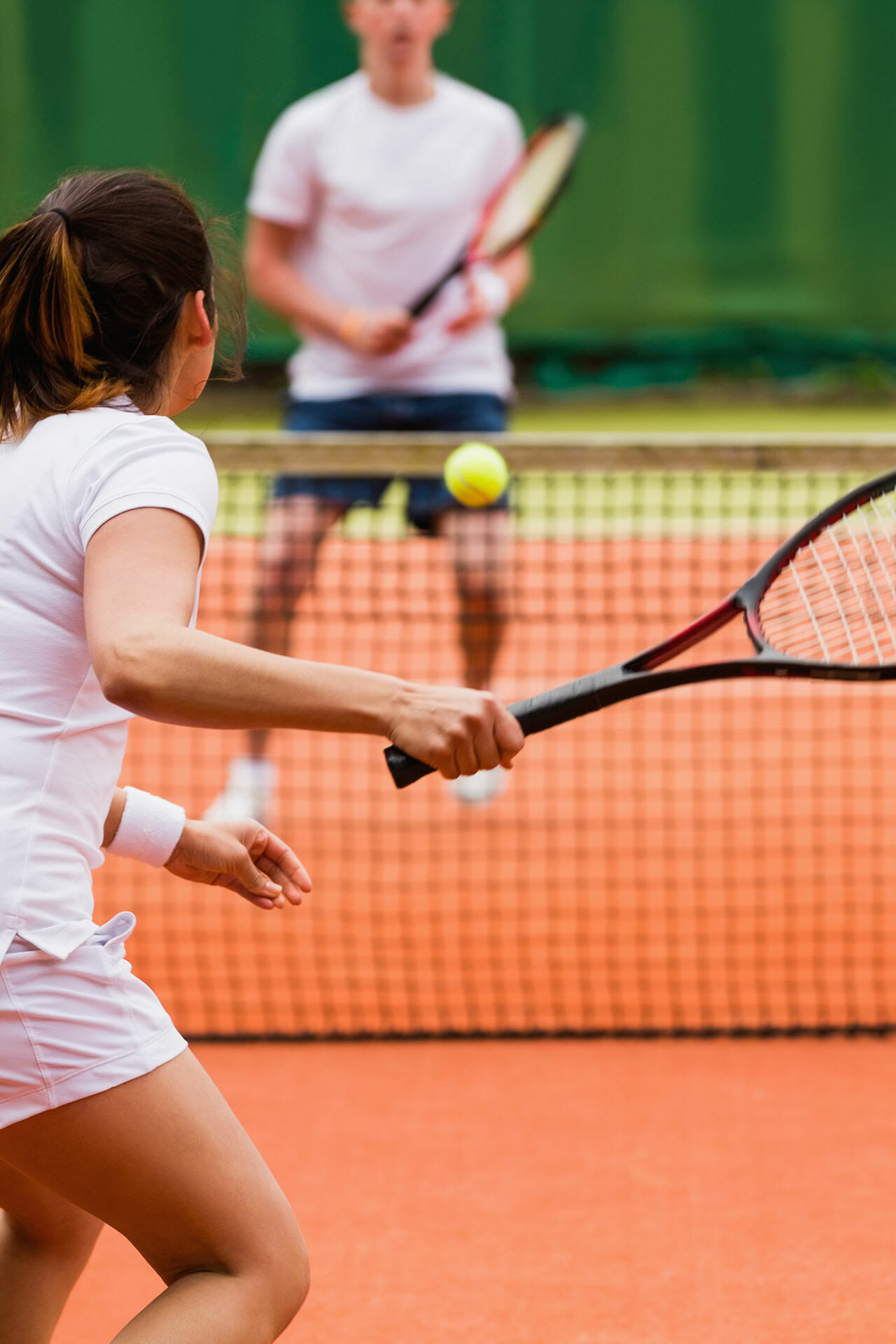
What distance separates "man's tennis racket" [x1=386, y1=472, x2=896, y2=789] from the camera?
1335 millimetres

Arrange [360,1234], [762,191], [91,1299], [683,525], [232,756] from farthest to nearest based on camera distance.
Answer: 1. [762,191]
2. [683,525]
3. [232,756]
4. [360,1234]
5. [91,1299]

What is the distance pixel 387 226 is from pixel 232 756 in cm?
138

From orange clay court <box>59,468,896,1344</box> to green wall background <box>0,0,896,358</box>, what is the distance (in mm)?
4928

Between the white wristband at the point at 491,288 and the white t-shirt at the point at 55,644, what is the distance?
8.66 ft

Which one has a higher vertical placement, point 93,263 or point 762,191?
point 762,191

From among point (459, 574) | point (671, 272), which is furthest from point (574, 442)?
point (671, 272)

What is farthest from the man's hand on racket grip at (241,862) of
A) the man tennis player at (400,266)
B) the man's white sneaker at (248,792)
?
the man tennis player at (400,266)

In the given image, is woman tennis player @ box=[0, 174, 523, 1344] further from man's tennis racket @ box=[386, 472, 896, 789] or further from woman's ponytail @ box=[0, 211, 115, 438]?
man's tennis racket @ box=[386, 472, 896, 789]

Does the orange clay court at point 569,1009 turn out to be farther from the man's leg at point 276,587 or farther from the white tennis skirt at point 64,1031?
the white tennis skirt at point 64,1031

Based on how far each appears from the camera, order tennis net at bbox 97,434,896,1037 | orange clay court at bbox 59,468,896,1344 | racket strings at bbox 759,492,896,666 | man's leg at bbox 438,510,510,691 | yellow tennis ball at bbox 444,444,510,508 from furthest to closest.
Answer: man's leg at bbox 438,510,510,691
tennis net at bbox 97,434,896,1037
yellow tennis ball at bbox 444,444,510,508
orange clay court at bbox 59,468,896,1344
racket strings at bbox 759,492,896,666

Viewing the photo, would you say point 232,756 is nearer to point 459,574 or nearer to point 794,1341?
point 459,574

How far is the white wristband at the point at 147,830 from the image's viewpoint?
140cm

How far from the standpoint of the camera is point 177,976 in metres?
2.87

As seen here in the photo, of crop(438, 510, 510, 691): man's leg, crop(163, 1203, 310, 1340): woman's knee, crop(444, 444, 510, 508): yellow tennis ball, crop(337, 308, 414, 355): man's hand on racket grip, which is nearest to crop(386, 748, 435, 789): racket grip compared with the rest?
crop(163, 1203, 310, 1340): woman's knee
